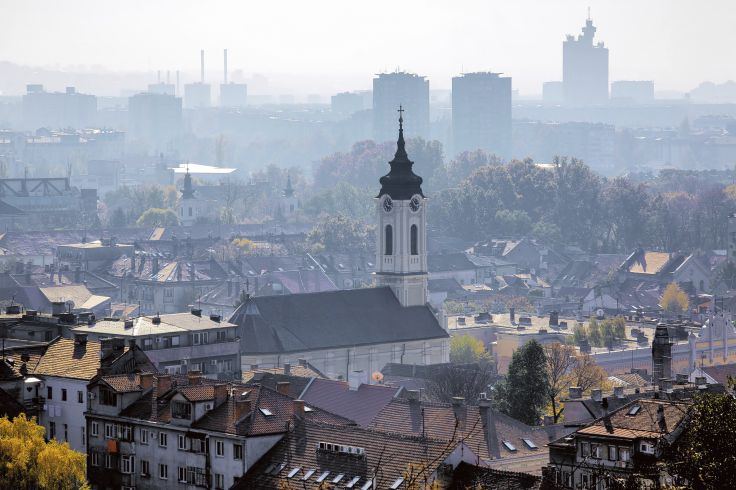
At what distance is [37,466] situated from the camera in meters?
49.2

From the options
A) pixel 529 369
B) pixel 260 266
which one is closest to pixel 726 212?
pixel 260 266

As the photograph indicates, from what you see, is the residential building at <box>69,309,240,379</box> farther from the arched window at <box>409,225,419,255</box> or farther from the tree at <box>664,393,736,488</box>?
the tree at <box>664,393,736,488</box>

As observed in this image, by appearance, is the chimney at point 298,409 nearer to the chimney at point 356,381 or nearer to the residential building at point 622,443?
the residential building at point 622,443

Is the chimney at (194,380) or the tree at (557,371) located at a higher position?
the chimney at (194,380)

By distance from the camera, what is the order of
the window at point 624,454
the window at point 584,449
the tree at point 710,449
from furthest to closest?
the window at point 584,449 < the window at point 624,454 < the tree at point 710,449

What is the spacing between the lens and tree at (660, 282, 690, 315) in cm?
12001

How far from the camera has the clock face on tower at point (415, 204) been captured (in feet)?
284

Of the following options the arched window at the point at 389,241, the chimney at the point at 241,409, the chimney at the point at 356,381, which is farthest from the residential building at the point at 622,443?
the arched window at the point at 389,241

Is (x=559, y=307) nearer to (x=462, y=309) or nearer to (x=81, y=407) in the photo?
(x=462, y=309)

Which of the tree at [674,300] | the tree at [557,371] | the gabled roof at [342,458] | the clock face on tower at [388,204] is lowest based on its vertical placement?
the tree at [674,300]

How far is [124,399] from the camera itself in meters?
51.7

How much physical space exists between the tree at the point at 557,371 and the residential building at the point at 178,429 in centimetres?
1352

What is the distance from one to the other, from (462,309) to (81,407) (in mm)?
66732

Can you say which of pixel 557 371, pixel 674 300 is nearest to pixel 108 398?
pixel 557 371
